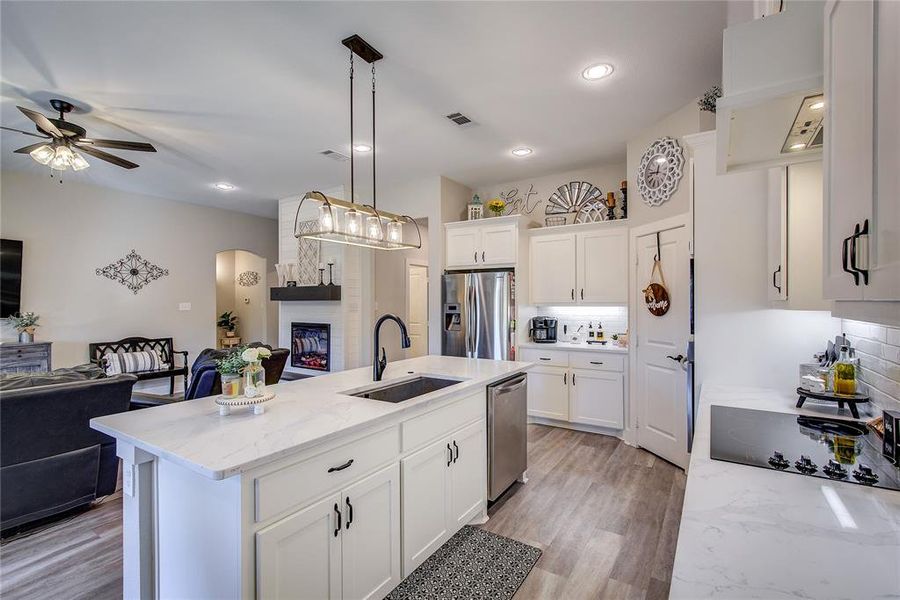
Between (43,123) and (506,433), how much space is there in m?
3.75

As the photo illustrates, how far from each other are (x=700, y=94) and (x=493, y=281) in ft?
8.02

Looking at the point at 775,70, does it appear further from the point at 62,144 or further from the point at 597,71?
the point at 62,144

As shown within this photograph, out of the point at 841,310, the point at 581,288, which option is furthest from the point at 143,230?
the point at 841,310

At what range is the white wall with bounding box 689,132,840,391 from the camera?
7.26ft

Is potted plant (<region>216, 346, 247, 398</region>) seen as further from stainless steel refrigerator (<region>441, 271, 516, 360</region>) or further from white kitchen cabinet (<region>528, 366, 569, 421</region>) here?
white kitchen cabinet (<region>528, 366, 569, 421</region>)

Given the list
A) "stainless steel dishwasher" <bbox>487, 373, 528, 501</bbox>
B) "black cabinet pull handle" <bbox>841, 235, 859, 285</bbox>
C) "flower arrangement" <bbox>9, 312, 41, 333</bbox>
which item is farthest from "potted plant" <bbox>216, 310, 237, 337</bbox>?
"black cabinet pull handle" <bbox>841, 235, 859, 285</bbox>

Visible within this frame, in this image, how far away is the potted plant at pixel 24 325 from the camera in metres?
4.47

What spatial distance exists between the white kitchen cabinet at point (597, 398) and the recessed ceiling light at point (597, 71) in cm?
267

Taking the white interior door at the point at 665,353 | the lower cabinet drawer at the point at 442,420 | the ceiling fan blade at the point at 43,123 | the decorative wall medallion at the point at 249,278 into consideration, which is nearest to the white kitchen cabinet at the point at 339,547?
the lower cabinet drawer at the point at 442,420

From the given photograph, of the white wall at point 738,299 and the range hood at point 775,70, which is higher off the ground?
the range hood at point 775,70

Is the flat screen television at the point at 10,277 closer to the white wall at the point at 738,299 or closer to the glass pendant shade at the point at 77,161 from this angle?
the glass pendant shade at the point at 77,161

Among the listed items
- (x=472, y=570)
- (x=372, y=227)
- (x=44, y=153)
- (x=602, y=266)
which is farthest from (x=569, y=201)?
(x=44, y=153)

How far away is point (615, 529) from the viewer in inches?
95.5

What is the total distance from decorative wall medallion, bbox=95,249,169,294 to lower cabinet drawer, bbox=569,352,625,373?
5878 millimetres
